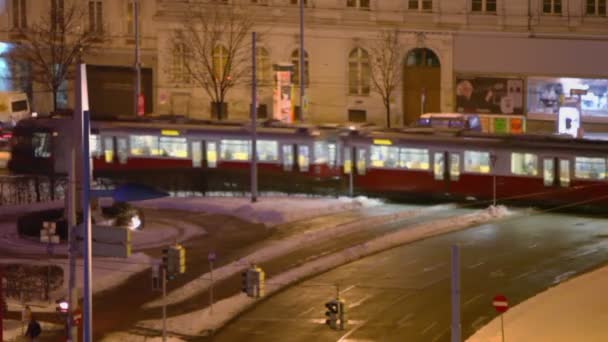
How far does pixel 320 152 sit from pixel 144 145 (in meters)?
7.35

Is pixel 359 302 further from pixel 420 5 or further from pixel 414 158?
pixel 420 5

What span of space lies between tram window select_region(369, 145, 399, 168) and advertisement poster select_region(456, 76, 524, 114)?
20779 mm

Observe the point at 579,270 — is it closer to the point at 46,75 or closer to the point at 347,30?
the point at 347,30

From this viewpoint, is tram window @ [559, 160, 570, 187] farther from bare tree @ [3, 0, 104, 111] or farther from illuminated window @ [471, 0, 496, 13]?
bare tree @ [3, 0, 104, 111]

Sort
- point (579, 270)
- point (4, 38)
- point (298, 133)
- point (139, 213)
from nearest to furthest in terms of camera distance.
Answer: point (579, 270), point (139, 213), point (298, 133), point (4, 38)

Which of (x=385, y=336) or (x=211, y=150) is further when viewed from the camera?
(x=211, y=150)

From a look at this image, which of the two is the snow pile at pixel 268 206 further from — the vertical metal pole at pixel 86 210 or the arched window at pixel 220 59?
the arched window at pixel 220 59

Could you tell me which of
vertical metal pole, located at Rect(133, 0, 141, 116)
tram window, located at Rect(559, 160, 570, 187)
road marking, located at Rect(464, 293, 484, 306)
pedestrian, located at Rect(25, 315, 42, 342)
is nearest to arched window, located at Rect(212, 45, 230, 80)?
vertical metal pole, located at Rect(133, 0, 141, 116)

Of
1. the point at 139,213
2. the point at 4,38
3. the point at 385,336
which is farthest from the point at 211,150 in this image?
the point at 4,38

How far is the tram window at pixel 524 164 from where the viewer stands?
162 ft

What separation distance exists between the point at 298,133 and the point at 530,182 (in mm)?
8953

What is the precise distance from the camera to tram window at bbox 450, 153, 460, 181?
166 feet

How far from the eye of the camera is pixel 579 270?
39.7 metres

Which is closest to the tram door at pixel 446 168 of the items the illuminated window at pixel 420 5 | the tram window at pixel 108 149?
the tram window at pixel 108 149
